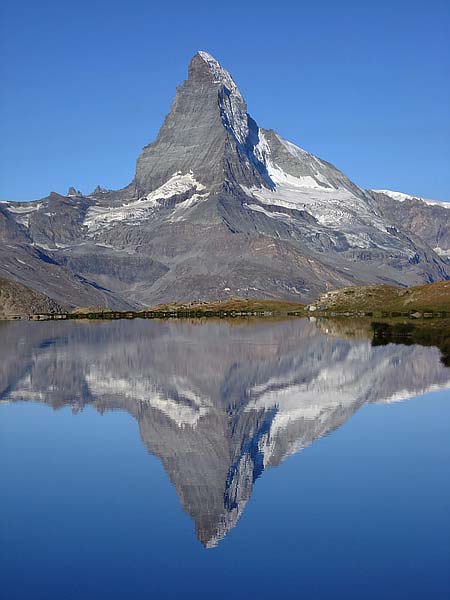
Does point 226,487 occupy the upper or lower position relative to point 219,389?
lower

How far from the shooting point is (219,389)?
67.6m

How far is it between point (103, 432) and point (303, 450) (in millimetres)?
11926

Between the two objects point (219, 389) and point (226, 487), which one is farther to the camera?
point (219, 389)

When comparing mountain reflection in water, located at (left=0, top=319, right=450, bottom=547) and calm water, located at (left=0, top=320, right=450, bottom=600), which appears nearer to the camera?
calm water, located at (left=0, top=320, right=450, bottom=600)

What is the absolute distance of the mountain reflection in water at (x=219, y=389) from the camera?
37406 mm

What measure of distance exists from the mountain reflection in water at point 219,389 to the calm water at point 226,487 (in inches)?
7.5

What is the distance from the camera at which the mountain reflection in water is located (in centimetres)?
3741

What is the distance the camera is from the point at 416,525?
29000 millimetres

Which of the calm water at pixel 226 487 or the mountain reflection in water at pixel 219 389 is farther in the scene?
the mountain reflection in water at pixel 219 389

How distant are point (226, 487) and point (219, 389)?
33.7 metres

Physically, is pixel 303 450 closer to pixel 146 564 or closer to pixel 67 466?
pixel 67 466

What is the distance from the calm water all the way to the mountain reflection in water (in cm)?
19

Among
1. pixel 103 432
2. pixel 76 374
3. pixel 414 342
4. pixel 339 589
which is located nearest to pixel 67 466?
pixel 103 432

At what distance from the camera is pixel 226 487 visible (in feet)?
111
